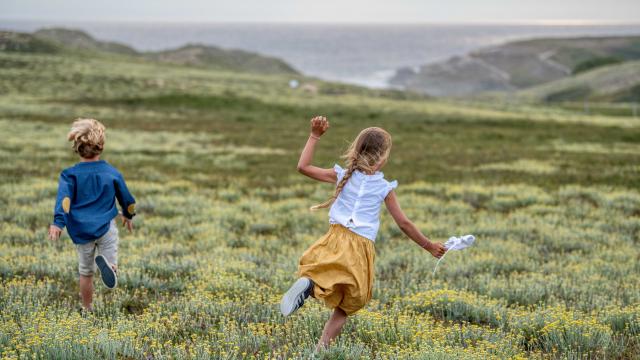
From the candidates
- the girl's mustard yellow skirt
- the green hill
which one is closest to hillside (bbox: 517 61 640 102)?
the green hill

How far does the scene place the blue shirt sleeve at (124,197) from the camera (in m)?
6.47

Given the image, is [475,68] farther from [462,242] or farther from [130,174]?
[462,242]

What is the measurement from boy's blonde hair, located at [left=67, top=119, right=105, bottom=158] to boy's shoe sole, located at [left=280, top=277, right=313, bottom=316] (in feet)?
9.15

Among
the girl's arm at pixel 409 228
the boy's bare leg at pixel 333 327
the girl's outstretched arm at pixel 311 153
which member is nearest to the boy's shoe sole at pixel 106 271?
the boy's bare leg at pixel 333 327

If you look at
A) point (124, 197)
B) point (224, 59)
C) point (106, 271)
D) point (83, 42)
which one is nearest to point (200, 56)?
point (224, 59)

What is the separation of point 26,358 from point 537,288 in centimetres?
600

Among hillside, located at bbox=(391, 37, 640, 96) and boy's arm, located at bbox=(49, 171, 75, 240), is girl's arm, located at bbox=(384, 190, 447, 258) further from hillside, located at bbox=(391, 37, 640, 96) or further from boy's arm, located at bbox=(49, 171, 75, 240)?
hillside, located at bbox=(391, 37, 640, 96)

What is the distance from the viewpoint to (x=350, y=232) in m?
5.07

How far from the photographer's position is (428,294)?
7.12 meters

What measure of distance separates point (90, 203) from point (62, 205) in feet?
1.15

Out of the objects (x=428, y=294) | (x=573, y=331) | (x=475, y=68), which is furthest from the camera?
(x=475, y=68)

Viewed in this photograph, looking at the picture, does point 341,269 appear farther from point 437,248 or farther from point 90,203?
point 90,203

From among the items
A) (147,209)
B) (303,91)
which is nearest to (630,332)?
(147,209)

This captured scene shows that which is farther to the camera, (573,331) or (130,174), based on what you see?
(130,174)
